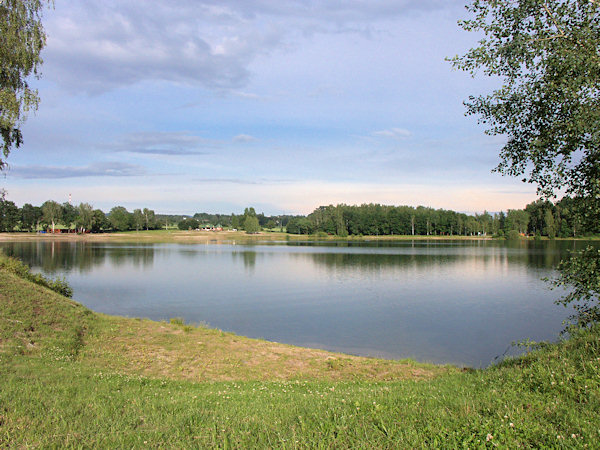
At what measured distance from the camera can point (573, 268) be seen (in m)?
9.07

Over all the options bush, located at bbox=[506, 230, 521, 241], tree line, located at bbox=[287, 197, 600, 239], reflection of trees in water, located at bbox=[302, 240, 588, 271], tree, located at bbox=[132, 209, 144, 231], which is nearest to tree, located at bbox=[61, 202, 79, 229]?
tree, located at bbox=[132, 209, 144, 231]

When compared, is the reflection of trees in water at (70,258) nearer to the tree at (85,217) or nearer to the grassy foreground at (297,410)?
the grassy foreground at (297,410)

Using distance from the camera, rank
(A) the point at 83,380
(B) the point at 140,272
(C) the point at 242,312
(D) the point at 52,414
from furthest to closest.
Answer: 1. (B) the point at 140,272
2. (C) the point at 242,312
3. (A) the point at 83,380
4. (D) the point at 52,414

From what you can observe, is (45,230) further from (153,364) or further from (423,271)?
(153,364)

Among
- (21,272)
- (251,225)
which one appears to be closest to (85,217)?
(251,225)

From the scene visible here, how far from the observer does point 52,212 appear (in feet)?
467

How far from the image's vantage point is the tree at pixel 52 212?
141750 mm

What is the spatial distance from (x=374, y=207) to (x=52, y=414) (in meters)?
172

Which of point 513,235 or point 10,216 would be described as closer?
point 10,216

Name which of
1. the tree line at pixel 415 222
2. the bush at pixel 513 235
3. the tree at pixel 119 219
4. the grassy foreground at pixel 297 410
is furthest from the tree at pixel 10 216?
the bush at pixel 513 235

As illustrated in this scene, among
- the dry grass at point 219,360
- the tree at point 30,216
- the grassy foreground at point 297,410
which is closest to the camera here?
the grassy foreground at point 297,410

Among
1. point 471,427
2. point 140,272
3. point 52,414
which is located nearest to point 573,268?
point 471,427

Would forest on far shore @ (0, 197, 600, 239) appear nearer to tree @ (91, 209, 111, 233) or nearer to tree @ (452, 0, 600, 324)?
tree @ (91, 209, 111, 233)

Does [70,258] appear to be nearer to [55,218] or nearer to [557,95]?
[557,95]
